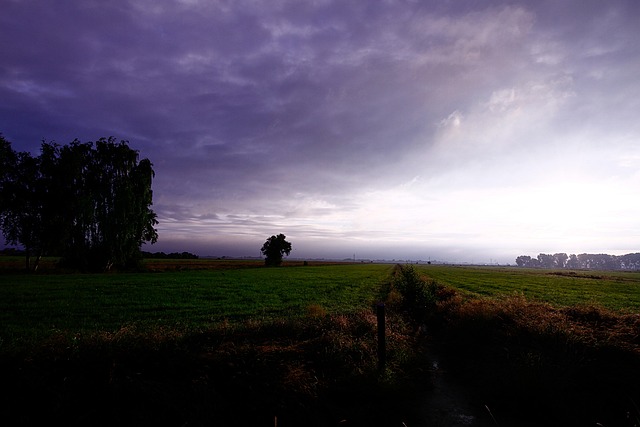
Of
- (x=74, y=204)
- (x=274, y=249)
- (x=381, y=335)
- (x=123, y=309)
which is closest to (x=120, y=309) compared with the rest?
(x=123, y=309)

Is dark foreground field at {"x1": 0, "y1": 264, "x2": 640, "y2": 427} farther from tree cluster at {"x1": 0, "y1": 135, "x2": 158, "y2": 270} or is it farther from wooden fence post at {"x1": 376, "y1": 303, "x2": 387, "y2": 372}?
tree cluster at {"x1": 0, "y1": 135, "x2": 158, "y2": 270}

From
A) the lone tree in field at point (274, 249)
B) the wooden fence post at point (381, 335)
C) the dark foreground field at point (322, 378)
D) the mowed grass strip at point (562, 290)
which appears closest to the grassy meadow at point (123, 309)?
the dark foreground field at point (322, 378)

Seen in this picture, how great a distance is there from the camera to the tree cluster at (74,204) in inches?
1622

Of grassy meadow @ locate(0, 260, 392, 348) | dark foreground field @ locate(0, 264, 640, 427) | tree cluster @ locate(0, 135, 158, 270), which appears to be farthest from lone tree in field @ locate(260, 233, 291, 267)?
dark foreground field @ locate(0, 264, 640, 427)

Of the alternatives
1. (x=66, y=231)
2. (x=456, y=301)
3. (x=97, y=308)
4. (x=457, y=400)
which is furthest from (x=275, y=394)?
(x=66, y=231)

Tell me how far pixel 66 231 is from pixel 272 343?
48492 mm

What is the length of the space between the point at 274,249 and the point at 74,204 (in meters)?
63.5

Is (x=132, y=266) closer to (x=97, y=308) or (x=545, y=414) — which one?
(x=97, y=308)

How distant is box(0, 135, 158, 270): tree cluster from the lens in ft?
135

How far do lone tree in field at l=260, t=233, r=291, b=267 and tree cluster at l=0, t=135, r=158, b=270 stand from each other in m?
56.5

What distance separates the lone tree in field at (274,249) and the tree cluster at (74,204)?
56.5m

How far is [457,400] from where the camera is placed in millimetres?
7246

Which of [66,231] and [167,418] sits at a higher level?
[66,231]

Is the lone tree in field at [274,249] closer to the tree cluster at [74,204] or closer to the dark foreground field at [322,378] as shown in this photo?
the tree cluster at [74,204]
